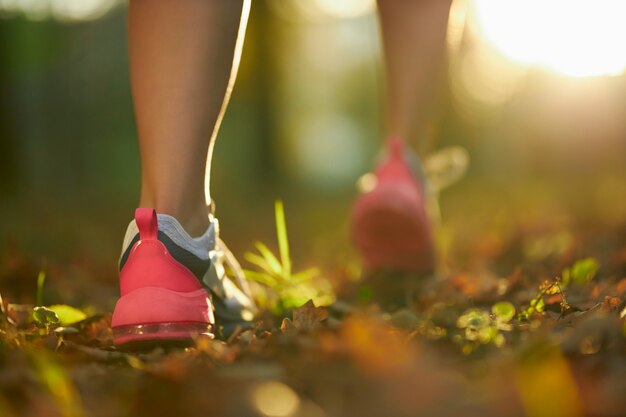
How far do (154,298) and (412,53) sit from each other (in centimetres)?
129

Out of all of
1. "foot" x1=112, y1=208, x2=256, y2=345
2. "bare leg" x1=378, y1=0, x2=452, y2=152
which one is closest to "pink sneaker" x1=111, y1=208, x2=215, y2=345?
"foot" x1=112, y1=208, x2=256, y2=345

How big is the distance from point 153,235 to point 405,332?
55 cm

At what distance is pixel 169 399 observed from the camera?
108 centimetres

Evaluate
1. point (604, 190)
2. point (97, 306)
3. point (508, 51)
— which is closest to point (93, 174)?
point (604, 190)

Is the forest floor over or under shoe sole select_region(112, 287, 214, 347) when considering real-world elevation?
under

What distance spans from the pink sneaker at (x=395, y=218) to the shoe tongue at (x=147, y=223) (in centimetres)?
86

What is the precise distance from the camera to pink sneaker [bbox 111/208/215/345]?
1.54m

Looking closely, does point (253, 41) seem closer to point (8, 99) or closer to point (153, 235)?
point (8, 99)

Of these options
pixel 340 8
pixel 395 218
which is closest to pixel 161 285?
pixel 395 218

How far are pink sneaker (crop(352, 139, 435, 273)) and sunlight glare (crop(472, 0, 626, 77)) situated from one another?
239 centimetres

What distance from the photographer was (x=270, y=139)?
12.0m

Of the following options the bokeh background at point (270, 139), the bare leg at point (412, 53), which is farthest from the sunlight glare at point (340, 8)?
the bare leg at point (412, 53)

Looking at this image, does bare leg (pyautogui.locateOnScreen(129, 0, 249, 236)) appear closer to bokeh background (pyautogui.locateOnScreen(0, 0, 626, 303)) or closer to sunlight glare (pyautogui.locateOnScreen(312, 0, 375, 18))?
bokeh background (pyautogui.locateOnScreen(0, 0, 626, 303))

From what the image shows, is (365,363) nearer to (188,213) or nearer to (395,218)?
(188,213)
